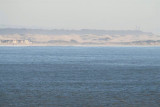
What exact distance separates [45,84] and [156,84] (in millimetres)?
9965

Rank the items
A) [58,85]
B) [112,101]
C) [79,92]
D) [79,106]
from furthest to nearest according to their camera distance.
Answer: [58,85] → [79,92] → [112,101] → [79,106]

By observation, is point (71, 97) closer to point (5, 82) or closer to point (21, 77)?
point (5, 82)

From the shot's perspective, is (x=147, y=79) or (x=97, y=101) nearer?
(x=97, y=101)

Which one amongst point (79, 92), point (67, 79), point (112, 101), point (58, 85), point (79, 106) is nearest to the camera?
point (79, 106)

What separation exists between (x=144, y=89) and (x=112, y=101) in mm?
6091

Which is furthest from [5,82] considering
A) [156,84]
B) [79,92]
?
[156,84]

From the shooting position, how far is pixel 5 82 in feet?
117

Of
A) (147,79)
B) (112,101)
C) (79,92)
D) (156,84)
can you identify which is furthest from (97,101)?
(147,79)

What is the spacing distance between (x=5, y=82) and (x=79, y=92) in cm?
881

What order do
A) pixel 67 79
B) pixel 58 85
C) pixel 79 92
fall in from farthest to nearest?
pixel 67 79 < pixel 58 85 < pixel 79 92

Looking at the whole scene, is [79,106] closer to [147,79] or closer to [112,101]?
[112,101]

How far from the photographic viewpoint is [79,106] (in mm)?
25031

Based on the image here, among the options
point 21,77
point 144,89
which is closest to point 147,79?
point 144,89

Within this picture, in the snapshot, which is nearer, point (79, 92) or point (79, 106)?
point (79, 106)
